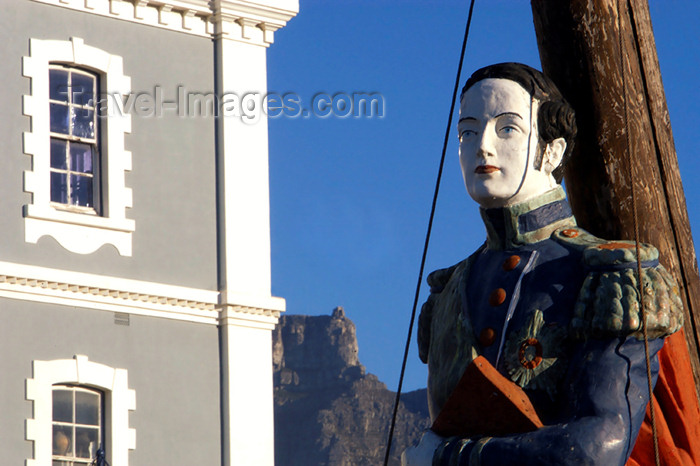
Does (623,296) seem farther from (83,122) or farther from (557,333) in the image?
(83,122)

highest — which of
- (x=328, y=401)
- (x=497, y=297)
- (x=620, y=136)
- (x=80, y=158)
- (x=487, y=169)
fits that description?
(x=328, y=401)

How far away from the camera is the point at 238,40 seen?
66.1 ft

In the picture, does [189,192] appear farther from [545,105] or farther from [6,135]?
[545,105]

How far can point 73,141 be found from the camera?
724 inches

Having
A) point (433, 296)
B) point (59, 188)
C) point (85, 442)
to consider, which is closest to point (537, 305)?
point (433, 296)

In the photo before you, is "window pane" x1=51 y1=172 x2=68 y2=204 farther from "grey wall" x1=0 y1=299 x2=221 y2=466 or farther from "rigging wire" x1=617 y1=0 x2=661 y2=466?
"rigging wire" x1=617 y1=0 x2=661 y2=466

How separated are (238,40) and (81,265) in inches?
155

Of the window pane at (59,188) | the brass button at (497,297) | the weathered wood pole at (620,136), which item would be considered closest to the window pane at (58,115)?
the window pane at (59,188)

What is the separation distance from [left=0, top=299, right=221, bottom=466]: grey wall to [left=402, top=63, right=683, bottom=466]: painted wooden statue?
540 inches

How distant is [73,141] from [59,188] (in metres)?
0.61

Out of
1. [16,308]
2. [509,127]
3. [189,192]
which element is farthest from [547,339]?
[189,192]

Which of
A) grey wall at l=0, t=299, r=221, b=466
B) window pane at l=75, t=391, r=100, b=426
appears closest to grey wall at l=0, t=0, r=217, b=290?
grey wall at l=0, t=299, r=221, b=466

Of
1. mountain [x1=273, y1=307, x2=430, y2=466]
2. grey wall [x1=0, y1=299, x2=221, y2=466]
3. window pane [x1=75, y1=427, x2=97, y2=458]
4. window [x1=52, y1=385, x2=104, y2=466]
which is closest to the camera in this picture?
grey wall [x1=0, y1=299, x2=221, y2=466]

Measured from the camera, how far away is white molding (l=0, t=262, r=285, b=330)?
17.6 metres
